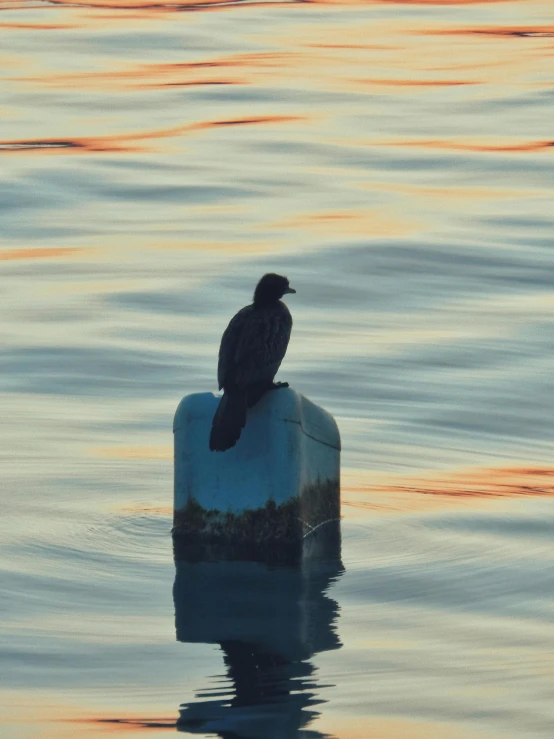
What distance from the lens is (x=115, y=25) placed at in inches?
1171

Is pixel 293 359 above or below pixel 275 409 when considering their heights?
above

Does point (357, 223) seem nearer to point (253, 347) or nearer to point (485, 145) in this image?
point (485, 145)

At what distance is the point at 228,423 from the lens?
27.3 ft

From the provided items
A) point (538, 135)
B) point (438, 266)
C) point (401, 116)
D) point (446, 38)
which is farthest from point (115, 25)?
point (438, 266)

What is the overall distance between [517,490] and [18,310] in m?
5.58

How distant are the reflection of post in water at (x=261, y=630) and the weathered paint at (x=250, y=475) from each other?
207 millimetres

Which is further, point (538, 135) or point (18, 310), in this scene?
point (538, 135)

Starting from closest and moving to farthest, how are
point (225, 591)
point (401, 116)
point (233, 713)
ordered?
point (233, 713)
point (225, 591)
point (401, 116)

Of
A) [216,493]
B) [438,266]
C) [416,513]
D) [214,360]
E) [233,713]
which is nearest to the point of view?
[233,713]

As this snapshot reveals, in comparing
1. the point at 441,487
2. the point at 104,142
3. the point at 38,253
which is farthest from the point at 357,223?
the point at 441,487

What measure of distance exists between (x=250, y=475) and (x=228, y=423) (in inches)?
13.5

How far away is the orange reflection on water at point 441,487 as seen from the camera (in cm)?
944

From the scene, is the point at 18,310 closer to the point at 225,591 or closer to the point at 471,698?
the point at 225,591

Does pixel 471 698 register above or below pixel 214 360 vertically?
below
